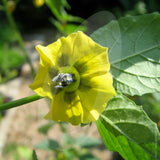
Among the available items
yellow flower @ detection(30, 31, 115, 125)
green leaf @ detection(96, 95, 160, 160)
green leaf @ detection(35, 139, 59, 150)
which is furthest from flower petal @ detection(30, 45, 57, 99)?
green leaf @ detection(35, 139, 59, 150)

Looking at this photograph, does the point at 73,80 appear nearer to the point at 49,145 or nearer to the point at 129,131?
the point at 129,131

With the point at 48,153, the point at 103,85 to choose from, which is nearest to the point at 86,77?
the point at 103,85

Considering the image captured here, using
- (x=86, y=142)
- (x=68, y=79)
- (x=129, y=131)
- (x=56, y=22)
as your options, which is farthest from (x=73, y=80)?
(x=56, y=22)

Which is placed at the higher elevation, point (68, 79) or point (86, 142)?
point (68, 79)

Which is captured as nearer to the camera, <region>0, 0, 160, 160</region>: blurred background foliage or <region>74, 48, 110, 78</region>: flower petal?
<region>74, 48, 110, 78</region>: flower petal

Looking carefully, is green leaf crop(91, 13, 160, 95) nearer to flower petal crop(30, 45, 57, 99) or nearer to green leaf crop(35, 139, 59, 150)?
flower petal crop(30, 45, 57, 99)

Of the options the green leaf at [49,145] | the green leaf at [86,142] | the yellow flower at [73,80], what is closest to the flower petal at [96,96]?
the yellow flower at [73,80]

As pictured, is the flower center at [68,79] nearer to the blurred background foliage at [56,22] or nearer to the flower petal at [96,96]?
the flower petal at [96,96]
